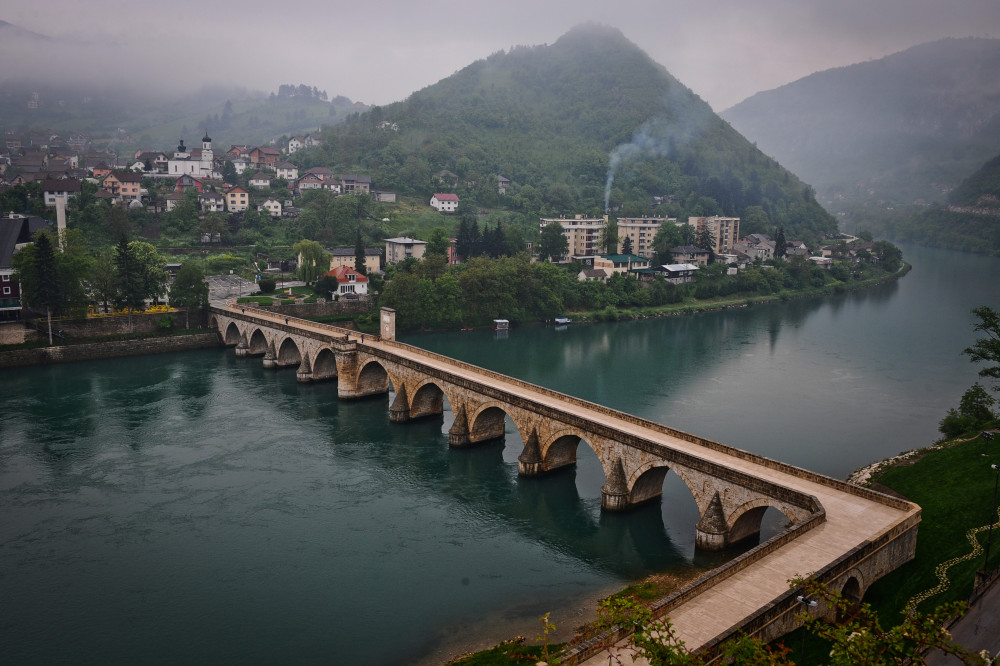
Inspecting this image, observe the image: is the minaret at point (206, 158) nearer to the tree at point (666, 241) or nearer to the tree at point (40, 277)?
the tree at point (40, 277)

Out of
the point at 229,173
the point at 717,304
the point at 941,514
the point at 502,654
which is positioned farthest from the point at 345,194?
the point at 502,654

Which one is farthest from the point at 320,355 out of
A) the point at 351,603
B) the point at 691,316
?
the point at 691,316

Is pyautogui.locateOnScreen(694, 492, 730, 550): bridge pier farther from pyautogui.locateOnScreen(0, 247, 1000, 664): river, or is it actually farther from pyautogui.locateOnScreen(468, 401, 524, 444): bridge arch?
pyautogui.locateOnScreen(468, 401, 524, 444): bridge arch

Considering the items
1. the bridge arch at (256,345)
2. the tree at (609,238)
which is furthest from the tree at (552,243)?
the bridge arch at (256,345)

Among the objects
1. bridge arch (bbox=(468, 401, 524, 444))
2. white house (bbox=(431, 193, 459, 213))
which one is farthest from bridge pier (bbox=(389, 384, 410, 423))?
white house (bbox=(431, 193, 459, 213))

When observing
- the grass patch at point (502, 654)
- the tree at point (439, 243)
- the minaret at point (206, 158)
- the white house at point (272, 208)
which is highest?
the minaret at point (206, 158)
